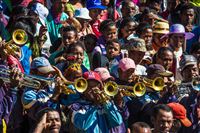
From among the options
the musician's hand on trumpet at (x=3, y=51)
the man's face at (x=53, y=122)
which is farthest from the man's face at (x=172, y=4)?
the man's face at (x=53, y=122)

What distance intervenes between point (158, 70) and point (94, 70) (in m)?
0.95

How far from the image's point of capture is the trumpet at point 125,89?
11570 mm

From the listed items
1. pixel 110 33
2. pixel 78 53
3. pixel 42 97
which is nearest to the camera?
pixel 42 97

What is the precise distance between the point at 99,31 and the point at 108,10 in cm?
157

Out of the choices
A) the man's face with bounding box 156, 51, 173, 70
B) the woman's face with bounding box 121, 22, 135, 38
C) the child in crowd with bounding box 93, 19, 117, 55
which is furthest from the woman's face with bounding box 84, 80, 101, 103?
the woman's face with bounding box 121, 22, 135, 38

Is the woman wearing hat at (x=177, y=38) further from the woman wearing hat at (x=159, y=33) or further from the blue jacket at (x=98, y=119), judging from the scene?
the blue jacket at (x=98, y=119)

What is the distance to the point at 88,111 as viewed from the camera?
Result: 37.3 feet

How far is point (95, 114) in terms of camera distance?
11.4m

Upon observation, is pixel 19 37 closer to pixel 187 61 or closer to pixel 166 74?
pixel 166 74

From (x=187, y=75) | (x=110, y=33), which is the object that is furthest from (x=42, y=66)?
(x=110, y=33)

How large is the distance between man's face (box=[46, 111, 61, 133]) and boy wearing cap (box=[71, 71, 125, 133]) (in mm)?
425

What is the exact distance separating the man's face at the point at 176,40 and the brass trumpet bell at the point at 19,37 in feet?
12.0

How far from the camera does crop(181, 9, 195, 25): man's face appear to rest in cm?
1576

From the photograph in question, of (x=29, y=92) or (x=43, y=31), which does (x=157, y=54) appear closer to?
(x=43, y=31)
